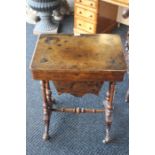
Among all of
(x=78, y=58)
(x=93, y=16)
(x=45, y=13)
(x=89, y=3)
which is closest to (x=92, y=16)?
(x=93, y=16)

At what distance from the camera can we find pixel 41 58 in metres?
1.31

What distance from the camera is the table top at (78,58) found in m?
1.23

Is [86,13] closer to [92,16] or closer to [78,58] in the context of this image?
[92,16]

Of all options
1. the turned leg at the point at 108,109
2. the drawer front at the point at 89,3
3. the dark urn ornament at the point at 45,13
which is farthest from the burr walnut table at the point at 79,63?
the dark urn ornament at the point at 45,13

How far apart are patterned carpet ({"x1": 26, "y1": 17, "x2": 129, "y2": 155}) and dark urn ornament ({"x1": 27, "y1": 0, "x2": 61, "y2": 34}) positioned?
1.02m

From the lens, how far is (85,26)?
2516mm

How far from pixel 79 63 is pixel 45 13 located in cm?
160

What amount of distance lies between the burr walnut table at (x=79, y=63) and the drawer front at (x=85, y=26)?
3.40 feet

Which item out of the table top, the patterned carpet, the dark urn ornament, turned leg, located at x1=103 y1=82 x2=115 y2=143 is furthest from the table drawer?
turned leg, located at x1=103 y1=82 x2=115 y2=143

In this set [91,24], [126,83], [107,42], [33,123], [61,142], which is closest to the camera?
[107,42]
